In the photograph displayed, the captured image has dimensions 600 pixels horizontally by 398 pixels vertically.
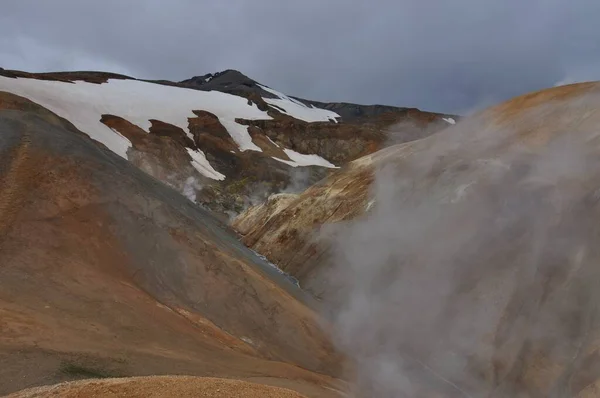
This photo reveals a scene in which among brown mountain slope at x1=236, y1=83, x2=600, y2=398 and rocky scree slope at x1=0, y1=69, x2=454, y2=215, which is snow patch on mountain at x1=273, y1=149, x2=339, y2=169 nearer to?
rocky scree slope at x1=0, y1=69, x2=454, y2=215

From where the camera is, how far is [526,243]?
57.2ft

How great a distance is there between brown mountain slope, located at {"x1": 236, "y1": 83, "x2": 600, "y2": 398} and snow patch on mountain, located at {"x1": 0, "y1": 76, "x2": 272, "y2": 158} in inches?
1432

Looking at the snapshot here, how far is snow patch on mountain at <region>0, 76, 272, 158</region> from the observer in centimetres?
5383

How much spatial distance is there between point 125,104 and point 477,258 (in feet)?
204

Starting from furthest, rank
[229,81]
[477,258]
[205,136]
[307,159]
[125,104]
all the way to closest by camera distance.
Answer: [229,81] < [307,159] < [125,104] < [205,136] < [477,258]

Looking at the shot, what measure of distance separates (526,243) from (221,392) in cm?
1351

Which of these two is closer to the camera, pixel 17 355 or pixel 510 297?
pixel 17 355

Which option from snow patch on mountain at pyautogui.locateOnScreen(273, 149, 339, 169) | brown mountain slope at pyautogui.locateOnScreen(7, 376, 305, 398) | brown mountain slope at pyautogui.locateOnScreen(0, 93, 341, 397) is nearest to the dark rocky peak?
snow patch on mountain at pyautogui.locateOnScreen(273, 149, 339, 169)

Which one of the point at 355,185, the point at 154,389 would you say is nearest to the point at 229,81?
the point at 355,185

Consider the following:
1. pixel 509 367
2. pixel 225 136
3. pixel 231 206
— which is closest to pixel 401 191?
pixel 509 367

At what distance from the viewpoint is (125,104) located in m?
69.4

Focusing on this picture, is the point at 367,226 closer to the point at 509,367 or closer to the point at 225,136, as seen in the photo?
the point at 509,367

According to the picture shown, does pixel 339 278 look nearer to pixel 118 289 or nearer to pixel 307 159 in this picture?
pixel 118 289

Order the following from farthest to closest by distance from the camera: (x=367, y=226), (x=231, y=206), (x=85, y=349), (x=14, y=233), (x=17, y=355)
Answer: (x=231, y=206) < (x=367, y=226) < (x=14, y=233) < (x=85, y=349) < (x=17, y=355)
